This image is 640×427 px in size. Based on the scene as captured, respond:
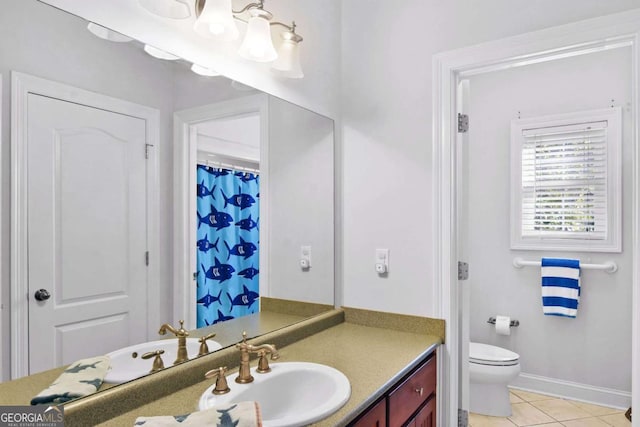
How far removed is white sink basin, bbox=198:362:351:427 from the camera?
1262 mm

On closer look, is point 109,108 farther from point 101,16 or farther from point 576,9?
point 576,9

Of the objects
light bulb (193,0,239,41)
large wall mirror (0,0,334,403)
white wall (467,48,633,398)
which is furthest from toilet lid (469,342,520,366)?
light bulb (193,0,239,41)

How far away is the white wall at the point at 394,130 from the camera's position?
191cm

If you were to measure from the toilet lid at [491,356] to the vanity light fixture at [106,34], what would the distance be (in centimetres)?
260

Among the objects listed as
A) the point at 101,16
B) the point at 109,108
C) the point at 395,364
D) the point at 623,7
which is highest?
the point at 623,7

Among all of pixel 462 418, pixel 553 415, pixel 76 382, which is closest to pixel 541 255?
pixel 553 415

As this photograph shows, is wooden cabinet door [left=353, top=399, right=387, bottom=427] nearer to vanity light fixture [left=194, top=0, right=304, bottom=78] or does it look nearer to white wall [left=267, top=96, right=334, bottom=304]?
white wall [left=267, top=96, right=334, bottom=304]

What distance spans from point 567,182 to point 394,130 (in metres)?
1.73

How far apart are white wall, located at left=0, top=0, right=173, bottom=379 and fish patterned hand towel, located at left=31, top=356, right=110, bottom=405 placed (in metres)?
0.10

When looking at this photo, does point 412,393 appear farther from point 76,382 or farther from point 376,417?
point 76,382

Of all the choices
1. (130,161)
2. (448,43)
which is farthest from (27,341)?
(448,43)

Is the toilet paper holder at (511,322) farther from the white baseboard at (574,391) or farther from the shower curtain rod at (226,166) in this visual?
the shower curtain rod at (226,166)

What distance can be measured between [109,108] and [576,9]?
5.64ft

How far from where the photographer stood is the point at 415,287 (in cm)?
196
